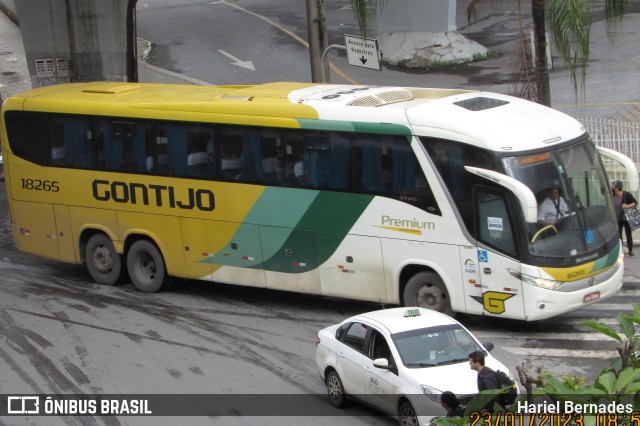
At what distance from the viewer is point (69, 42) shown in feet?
88.0

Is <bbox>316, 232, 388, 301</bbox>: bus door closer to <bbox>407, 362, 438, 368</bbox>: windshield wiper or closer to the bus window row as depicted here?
the bus window row

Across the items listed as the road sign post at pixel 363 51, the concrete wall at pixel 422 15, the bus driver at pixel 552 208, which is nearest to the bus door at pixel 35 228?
the road sign post at pixel 363 51

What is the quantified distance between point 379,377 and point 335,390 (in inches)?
41.4

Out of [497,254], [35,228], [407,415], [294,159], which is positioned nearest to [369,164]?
[294,159]

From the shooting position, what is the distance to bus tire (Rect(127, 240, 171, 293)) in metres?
18.5

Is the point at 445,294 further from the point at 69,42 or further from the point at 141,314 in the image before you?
the point at 69,42

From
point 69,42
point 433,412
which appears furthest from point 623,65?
point 433,412

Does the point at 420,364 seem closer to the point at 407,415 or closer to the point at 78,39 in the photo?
the point at 407,415

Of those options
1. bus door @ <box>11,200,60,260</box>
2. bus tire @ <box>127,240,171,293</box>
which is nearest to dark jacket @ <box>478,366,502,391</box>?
bus tire @ <box>127,240,171,293</box>

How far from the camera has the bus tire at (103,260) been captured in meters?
19.1

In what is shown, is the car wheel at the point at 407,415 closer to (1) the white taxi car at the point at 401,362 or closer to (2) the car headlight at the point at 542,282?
(1) the white taxi car at the point at 401,362

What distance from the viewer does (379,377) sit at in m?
11.8

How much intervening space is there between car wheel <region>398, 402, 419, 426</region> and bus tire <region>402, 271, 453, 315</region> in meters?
3.77

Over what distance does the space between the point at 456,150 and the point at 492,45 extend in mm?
22742
